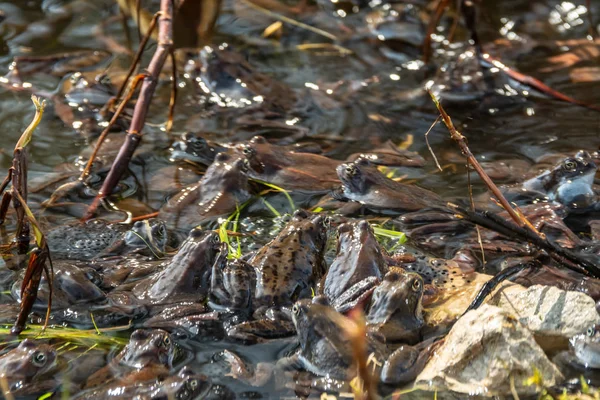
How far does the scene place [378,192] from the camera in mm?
4957

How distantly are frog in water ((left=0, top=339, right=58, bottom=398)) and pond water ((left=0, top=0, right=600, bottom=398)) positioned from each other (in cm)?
91

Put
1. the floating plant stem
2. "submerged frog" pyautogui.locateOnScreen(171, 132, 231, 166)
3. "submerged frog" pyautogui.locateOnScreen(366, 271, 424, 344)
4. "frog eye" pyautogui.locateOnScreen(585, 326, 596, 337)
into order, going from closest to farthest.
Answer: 1. "frog eye" pyautogui.locateOnScreen(585, 326, 596, 337)
2. "submerged frog" pyautogui.locateOnScreen(366, 271, 424, 344)
3. the floating plant stem
4. "submerged frog" pyautogui.locateOnScreen(171, 132, 231, 166)

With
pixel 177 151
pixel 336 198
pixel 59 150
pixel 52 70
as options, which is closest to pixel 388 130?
pixel 336 198

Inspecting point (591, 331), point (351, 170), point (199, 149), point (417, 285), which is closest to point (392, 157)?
point (351, 170)

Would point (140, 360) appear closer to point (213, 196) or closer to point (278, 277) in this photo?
point (278, 277)

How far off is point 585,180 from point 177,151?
276cm

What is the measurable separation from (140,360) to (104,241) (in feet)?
4.29

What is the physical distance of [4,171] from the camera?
5453mm

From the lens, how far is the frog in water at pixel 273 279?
3.71m

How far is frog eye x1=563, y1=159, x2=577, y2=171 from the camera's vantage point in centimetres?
493

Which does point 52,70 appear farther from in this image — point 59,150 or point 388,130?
point 388,130

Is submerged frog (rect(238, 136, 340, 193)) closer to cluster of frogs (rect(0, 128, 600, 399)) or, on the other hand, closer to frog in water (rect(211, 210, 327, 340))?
cluster of frogs (rect(0, 128, 600, 399))

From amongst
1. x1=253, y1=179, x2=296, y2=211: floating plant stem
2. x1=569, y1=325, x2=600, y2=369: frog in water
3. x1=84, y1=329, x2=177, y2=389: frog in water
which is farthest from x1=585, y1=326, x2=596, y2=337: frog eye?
x1=253, y1=179, x2=296, y2=211: floating plant stem

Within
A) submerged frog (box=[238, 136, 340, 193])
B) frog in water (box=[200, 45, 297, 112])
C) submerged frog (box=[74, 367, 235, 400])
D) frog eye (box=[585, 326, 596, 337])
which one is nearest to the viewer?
submerged frog (box=[74, 367, 235, 400])
